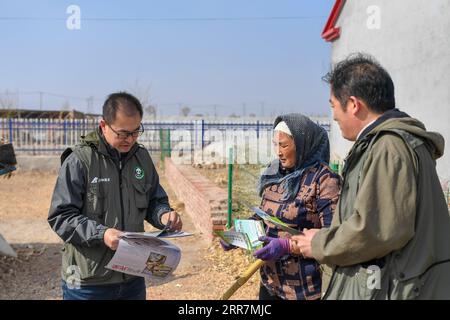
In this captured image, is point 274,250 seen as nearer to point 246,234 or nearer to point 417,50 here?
point 246,234

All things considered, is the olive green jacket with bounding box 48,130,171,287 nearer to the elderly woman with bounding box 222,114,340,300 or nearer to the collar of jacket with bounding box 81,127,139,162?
the collar of jacket with bounding box 81,127,139,162

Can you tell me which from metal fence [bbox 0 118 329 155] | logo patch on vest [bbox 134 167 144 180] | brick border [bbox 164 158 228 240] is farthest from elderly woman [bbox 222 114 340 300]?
metal fence [bbox 0 118 329 155]

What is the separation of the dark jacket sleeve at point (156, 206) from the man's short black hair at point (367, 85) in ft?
4.16

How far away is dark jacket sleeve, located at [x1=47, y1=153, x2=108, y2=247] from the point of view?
2.32m

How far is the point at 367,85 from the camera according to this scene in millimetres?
1824

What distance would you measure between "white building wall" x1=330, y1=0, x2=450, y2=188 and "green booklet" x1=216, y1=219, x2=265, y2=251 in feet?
21.2

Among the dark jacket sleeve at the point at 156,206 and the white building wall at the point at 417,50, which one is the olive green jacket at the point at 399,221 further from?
the white building wall at the point at 417,50

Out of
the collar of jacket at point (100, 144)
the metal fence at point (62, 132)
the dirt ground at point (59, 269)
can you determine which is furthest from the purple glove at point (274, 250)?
the metal fence at point (62, 132)

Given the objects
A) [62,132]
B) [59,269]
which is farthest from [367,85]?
[62,132]

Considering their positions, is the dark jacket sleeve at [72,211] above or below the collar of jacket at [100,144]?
below

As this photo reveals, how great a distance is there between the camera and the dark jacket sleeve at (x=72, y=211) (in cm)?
232

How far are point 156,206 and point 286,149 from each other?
830 mm
